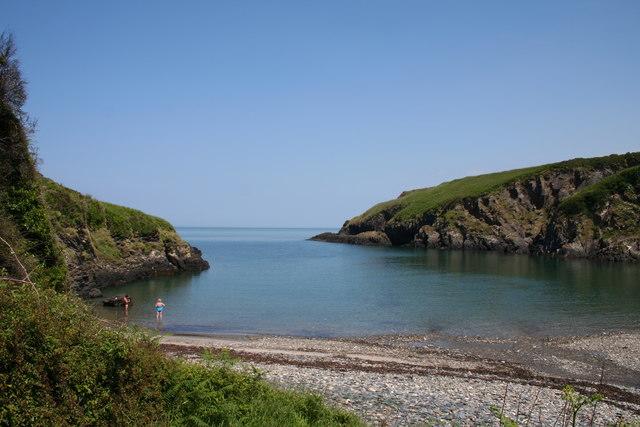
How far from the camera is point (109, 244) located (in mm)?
68688

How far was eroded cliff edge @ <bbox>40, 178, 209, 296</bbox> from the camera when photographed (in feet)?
183

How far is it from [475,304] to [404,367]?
25.7 m

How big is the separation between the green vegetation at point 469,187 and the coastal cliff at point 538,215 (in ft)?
0.92

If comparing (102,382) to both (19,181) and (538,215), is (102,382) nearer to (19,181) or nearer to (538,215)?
(19,181)

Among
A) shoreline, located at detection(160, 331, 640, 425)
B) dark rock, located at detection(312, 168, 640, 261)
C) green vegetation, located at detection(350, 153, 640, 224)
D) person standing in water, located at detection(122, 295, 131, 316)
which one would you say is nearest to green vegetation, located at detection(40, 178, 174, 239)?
person standing in water, located at detection(122, 295, 131, 316)

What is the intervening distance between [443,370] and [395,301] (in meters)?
25.9

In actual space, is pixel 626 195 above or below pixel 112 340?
above

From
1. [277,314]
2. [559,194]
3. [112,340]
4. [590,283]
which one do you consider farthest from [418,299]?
[559,194]

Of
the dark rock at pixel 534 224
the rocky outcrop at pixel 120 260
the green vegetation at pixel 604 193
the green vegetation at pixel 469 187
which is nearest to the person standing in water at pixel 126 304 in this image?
the rocky outcrop at pixel 120 260

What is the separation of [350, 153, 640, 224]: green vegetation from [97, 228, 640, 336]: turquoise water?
209ft

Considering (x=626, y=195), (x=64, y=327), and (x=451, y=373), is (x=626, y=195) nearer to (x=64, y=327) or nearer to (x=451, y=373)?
(x=451, y=373)

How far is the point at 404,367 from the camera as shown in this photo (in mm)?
26906

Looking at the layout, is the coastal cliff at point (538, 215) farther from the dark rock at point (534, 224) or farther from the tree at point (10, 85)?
the tree at point (10, 85)

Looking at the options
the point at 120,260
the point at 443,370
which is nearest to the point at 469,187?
the point at 120,260
